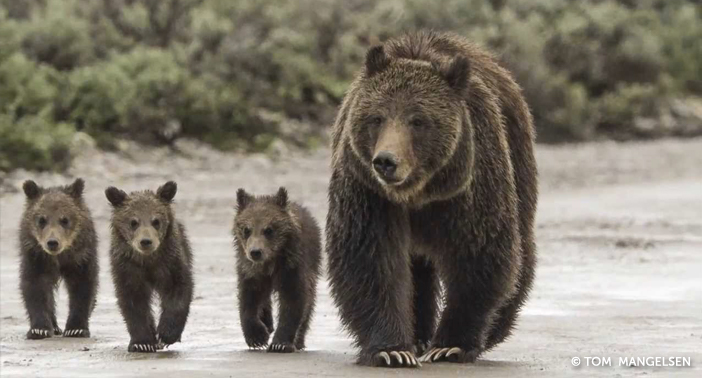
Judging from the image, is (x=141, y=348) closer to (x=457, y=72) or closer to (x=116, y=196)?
(x=116, y=196)

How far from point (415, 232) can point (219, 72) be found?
1710 cm

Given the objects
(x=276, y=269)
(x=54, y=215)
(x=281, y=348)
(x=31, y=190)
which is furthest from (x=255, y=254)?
(x=31, y=190)

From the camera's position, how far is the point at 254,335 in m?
9.39

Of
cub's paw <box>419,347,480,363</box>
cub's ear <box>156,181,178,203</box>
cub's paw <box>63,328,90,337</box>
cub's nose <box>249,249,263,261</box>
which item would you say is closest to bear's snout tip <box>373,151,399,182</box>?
cub's paw <box>419,347,480,363</box>

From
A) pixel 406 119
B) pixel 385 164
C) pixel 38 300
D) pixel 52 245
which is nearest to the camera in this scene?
pixel 385 164

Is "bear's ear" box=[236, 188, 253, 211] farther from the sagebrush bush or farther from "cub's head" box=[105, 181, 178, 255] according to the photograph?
the sagebrush bush

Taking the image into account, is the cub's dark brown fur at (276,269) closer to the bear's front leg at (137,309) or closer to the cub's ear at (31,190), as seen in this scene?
the bear's front leg at (137,309)

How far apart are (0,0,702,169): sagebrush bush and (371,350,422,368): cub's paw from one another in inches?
450

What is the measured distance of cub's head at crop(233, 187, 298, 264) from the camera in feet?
31.1

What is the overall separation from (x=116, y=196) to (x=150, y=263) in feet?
1.64

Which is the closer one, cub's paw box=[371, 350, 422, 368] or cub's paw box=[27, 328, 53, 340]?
cub's paw box=[371, 350, 422, 368]

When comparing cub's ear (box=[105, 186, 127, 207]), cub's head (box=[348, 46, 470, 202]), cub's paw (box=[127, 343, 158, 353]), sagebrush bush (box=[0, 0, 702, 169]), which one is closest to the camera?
cub's head (box=[348, 46, 470, 202])

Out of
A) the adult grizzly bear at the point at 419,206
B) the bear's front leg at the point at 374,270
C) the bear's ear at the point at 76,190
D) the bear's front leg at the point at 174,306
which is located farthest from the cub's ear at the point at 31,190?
the bear's front leg at the point at 374,270

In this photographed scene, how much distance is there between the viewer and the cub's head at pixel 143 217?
9508mm
